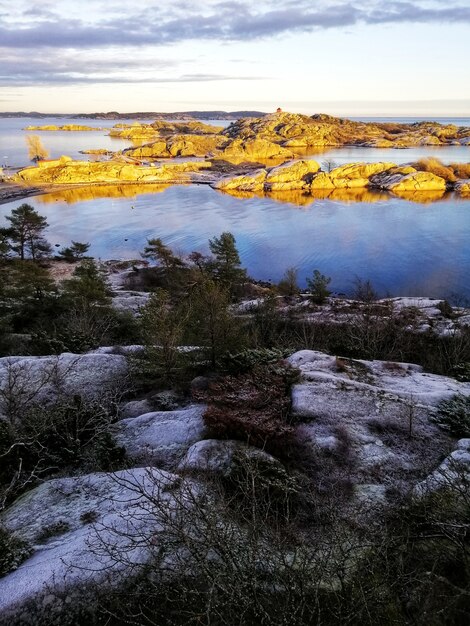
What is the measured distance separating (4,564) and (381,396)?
11.6m

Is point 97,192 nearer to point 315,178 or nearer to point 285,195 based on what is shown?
point 285,195

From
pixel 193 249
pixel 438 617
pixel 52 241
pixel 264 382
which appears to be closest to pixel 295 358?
pixel 264 382

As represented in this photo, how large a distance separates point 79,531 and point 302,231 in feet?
212

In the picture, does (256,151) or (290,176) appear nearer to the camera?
(290,176)

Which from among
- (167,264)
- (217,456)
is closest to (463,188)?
(167,264)

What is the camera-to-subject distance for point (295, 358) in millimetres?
17516

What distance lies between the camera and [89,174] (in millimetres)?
115250

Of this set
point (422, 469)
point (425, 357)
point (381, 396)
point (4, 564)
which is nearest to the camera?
point (4, 564)

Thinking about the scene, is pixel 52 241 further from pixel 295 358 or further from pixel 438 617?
pixel 438 617

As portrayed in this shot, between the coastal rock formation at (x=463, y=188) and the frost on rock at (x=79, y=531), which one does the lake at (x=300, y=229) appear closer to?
the coastal rock formation at (x=463, y=188)

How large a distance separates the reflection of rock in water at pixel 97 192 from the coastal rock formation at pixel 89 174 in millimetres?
5097

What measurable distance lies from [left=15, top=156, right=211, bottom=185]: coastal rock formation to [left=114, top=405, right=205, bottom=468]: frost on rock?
114 meters

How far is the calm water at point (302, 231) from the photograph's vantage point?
5219cm

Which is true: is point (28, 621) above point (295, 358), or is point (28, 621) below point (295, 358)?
above
